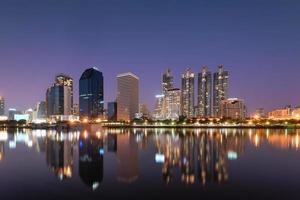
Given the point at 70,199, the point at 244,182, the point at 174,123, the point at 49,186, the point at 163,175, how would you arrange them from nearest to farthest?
the point at 70,199
the point at 49,186
the point at 244,182
the point at 163,175
the point at 174,123

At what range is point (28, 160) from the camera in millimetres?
31578

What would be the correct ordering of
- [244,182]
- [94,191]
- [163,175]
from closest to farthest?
[94,191]
[244,182]
[163,175]

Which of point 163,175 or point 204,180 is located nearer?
point 204,180

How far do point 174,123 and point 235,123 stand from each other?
36940 mm

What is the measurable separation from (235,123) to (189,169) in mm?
170846

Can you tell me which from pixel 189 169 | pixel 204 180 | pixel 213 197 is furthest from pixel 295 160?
pixel 213 197

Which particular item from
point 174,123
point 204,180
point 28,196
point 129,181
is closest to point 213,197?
point 204,180

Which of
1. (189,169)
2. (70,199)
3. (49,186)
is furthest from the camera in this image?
(189,169)

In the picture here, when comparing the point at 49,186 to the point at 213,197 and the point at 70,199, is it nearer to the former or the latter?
the point at 70,199

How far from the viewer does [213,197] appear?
54.4 feet

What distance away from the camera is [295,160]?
31.8 metres

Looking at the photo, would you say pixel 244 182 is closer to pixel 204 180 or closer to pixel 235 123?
pixel 204 180

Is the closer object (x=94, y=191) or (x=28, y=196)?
(x=28, y=196)

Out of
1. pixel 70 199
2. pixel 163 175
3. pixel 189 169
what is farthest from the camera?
pixel 189 169
